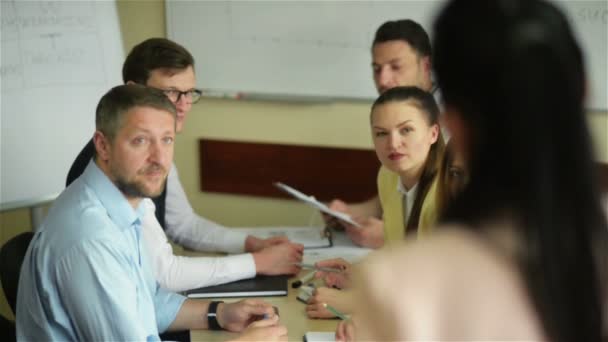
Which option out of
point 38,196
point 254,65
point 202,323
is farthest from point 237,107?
point 202,323

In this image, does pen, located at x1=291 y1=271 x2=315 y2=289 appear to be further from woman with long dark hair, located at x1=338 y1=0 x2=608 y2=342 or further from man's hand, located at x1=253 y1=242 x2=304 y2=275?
woman with long dark hair, located at x1=338 y1=0 x2=608 y2=342

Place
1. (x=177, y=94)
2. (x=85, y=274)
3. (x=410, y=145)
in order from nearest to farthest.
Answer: (x=85, y=274), (x=410, y=145), (x=177, y=94)

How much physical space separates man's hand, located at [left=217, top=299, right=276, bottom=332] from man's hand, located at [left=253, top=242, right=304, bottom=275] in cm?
30

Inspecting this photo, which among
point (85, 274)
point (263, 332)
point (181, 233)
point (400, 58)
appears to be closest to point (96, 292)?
point (85, 274)

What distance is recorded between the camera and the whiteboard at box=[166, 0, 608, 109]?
320cm

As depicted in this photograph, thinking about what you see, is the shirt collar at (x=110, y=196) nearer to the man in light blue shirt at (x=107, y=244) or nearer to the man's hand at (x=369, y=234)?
the man in light blue shirt at (x=107, y=244)

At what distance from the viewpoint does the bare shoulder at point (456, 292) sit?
3.00 feet

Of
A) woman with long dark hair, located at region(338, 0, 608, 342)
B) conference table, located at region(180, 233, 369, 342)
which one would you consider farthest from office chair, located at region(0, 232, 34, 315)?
woman with long dark hair, located at region(338, 0, 608, 342)

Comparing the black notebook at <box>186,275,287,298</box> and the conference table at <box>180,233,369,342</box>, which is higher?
the black notebook at <box>186,275,287,298</box>

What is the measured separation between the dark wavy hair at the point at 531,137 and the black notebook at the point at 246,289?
131 cm

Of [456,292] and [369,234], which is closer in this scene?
[456,292]

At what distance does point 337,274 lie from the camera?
2195 mm

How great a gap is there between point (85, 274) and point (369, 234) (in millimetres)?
1115

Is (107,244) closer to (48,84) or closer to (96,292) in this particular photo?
(96,292)
